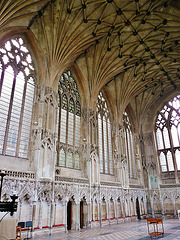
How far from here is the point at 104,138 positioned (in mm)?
24734

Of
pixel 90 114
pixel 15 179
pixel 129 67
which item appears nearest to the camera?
pixel 15 179

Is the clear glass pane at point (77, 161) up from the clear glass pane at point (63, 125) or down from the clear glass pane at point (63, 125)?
down

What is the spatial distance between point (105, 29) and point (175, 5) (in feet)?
22.4

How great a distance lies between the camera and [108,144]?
976 inches

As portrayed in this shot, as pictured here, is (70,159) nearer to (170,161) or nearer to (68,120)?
(68,120)

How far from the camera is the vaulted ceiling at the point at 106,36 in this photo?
1747 centimetres

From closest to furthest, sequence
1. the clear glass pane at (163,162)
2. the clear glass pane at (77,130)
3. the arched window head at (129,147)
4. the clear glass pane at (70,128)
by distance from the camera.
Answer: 1. the clear glass pane at (70,128)
2. the clear glass pane at (77,130)
3. the arched window head at (129,147)
4. the clear glass pane at (163,162)

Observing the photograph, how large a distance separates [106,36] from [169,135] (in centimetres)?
1717

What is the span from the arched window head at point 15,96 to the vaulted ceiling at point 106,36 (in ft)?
5.48

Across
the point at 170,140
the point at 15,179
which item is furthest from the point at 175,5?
the point at 15,179

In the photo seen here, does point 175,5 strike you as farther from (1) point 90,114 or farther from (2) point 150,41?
(1) point 90,114

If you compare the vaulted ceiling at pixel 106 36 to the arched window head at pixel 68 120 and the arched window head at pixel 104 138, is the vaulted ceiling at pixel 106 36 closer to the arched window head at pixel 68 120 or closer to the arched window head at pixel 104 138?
the arched window head at pixel 68 120

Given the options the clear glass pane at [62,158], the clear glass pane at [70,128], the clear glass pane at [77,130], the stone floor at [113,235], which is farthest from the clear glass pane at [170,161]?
the clear glass pane at [62,158]

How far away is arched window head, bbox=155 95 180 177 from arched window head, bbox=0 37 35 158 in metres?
21.0
